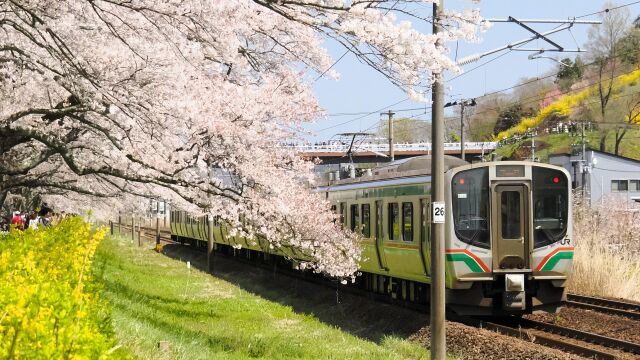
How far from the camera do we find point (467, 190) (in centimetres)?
1566

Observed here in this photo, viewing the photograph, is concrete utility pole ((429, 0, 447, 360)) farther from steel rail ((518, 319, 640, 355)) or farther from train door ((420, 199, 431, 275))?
train door ((420, 199, 431, 275))

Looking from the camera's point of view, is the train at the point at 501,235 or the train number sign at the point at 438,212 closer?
the train number sign at the point at 438,212

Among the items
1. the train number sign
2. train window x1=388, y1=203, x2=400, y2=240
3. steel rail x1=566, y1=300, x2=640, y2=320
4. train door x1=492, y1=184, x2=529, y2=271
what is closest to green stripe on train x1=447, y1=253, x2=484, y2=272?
train door x1=492, y1=184, x2=529, y2=271

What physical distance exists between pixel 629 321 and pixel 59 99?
10.5m

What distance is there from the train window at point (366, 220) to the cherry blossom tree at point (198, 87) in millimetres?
626

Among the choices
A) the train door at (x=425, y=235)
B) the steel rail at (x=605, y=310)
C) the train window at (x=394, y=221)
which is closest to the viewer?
the train door at (x=425, y=235)

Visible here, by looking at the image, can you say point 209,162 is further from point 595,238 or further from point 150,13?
point 595,238

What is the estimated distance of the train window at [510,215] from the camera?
1580 cm

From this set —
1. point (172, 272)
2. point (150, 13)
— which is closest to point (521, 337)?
point (150, 13)

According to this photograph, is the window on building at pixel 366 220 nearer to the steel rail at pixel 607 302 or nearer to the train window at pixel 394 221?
the train window at pixel 394 221

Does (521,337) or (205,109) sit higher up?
(205,109)

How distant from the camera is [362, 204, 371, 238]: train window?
19939 millimetres

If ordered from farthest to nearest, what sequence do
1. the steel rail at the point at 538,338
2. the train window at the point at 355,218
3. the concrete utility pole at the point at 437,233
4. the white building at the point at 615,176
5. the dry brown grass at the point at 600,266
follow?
the white building at the point at 615,176, the dry brown grass at the point at 600,266, the train window at the point at 355,218, the steel rail at the point at 538,338, the concrete utility pole at the point at 437,233

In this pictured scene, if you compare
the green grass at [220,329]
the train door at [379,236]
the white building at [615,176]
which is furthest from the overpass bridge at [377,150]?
the train door at [379,236]
